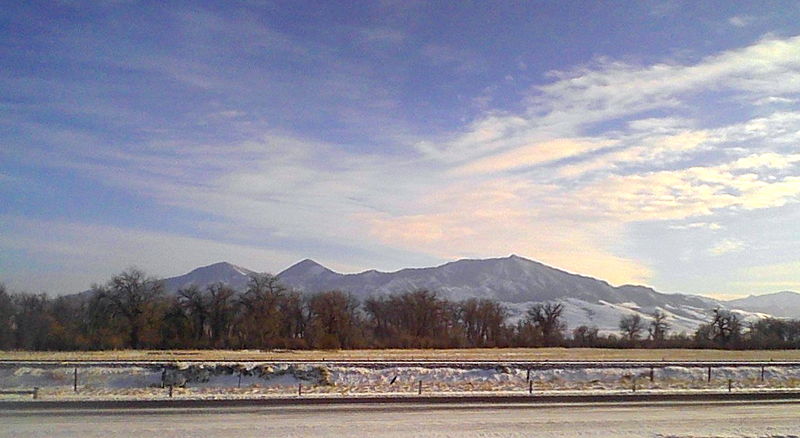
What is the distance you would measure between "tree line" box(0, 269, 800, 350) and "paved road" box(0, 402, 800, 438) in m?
40.4

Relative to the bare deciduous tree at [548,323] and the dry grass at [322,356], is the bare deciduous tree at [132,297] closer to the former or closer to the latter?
the dry grass at [322,356]

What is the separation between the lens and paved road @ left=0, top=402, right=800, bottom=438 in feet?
59.1

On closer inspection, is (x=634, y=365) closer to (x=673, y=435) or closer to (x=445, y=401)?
(x=445, y=401)

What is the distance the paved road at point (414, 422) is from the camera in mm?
18000

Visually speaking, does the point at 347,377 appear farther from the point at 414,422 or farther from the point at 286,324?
the point at 286,324

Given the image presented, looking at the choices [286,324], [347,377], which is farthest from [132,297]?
[347,377]

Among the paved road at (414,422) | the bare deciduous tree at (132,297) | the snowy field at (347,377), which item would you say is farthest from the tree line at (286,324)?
the paved road at (414,422)

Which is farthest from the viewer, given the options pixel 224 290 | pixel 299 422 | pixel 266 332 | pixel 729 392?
pixel 224 290

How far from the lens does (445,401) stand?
24453mm

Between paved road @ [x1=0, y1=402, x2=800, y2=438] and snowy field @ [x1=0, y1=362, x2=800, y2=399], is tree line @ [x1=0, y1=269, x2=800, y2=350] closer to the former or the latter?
snowy field @ [x1=0, y1=362, x2=800, y2=399]

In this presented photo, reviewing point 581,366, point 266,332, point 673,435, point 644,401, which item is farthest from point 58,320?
point 673,435

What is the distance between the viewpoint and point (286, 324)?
9062cm

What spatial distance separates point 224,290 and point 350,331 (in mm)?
18689

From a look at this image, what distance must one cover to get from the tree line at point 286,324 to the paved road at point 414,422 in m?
40.4
